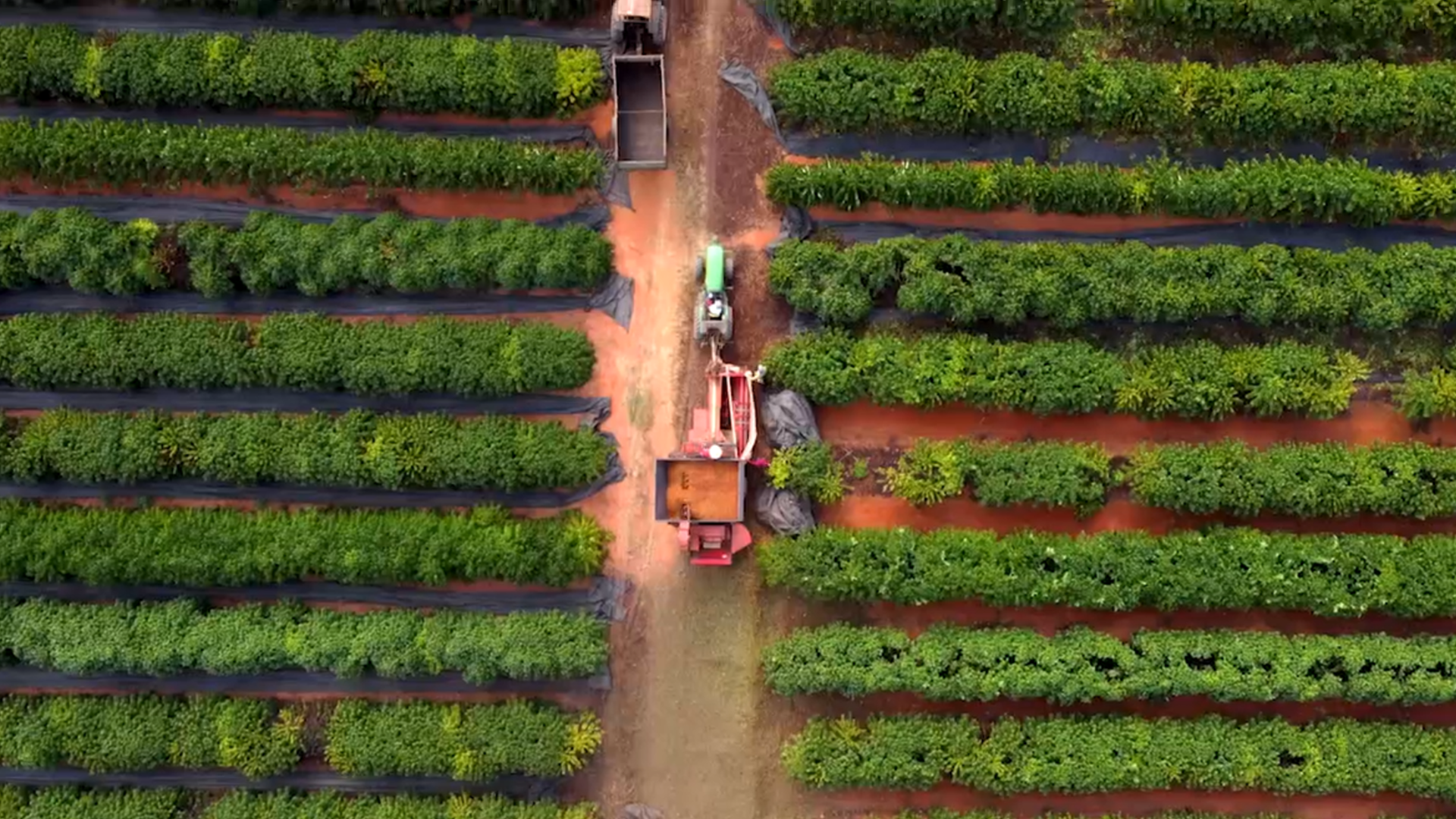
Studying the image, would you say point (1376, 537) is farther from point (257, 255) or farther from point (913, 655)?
point (257, 255)

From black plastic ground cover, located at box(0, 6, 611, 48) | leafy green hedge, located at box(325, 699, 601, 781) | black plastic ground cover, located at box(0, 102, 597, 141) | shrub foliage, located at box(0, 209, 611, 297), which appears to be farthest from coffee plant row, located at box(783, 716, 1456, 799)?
black plastic ground cover, located at box(0, 6, 611, 48)

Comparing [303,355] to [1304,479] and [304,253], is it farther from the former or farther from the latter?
[1304,479]

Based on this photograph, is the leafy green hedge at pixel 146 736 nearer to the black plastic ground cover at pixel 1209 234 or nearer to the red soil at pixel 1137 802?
the red soil at pixel 1137 802

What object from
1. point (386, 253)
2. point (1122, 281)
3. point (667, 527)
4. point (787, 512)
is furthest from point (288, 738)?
point (1122, 281)

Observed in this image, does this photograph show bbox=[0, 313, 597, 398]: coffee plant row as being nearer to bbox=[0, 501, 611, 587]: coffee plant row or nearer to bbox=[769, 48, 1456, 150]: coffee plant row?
bbox=[0, 501, 611, 587]: coffee plant row

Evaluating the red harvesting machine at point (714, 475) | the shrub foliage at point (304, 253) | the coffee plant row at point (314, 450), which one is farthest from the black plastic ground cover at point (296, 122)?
the coffee plant row at point (314, 450)
